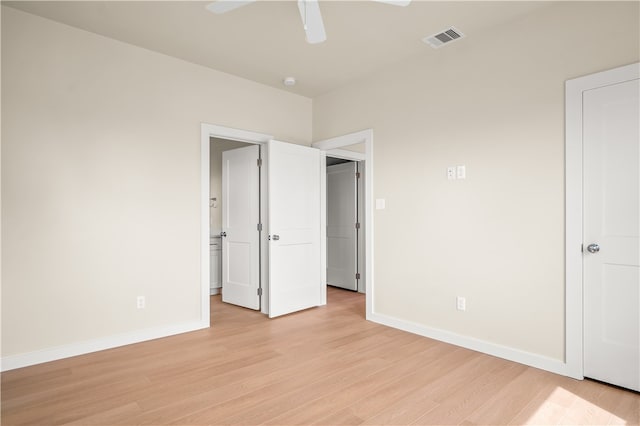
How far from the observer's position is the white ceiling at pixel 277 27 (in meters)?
2.79

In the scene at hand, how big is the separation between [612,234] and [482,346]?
4.35 feet

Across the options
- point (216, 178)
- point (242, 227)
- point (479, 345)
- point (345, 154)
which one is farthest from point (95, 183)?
point (479, 345)

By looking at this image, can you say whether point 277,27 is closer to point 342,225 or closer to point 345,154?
point 345,154

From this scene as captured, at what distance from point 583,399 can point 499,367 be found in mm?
573

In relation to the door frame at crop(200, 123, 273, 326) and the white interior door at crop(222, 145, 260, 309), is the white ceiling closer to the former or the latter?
the door frame at crop(200, 123, 273, 326)

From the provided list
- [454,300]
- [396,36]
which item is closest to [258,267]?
[454,300]

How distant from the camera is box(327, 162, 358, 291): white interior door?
5.79 metres

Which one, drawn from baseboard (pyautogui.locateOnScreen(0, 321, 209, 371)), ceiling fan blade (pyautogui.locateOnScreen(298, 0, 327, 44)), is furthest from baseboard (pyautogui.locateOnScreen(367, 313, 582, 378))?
ceiling fan blade (pyautogui.locateOnScreen(298, 0, 327, 44))

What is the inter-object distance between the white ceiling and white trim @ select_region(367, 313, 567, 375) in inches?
104

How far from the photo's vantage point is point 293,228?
4449mm

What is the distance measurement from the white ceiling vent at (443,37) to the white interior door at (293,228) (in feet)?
6.17

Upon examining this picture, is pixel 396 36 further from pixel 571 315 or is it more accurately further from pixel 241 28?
pixel 571 315

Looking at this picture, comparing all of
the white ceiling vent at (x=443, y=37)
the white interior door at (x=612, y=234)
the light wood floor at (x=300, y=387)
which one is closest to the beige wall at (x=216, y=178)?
the light wood floor at (x=300, y=387)

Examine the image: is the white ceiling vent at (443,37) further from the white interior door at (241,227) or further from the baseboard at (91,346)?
the baseboard at (91,346)
